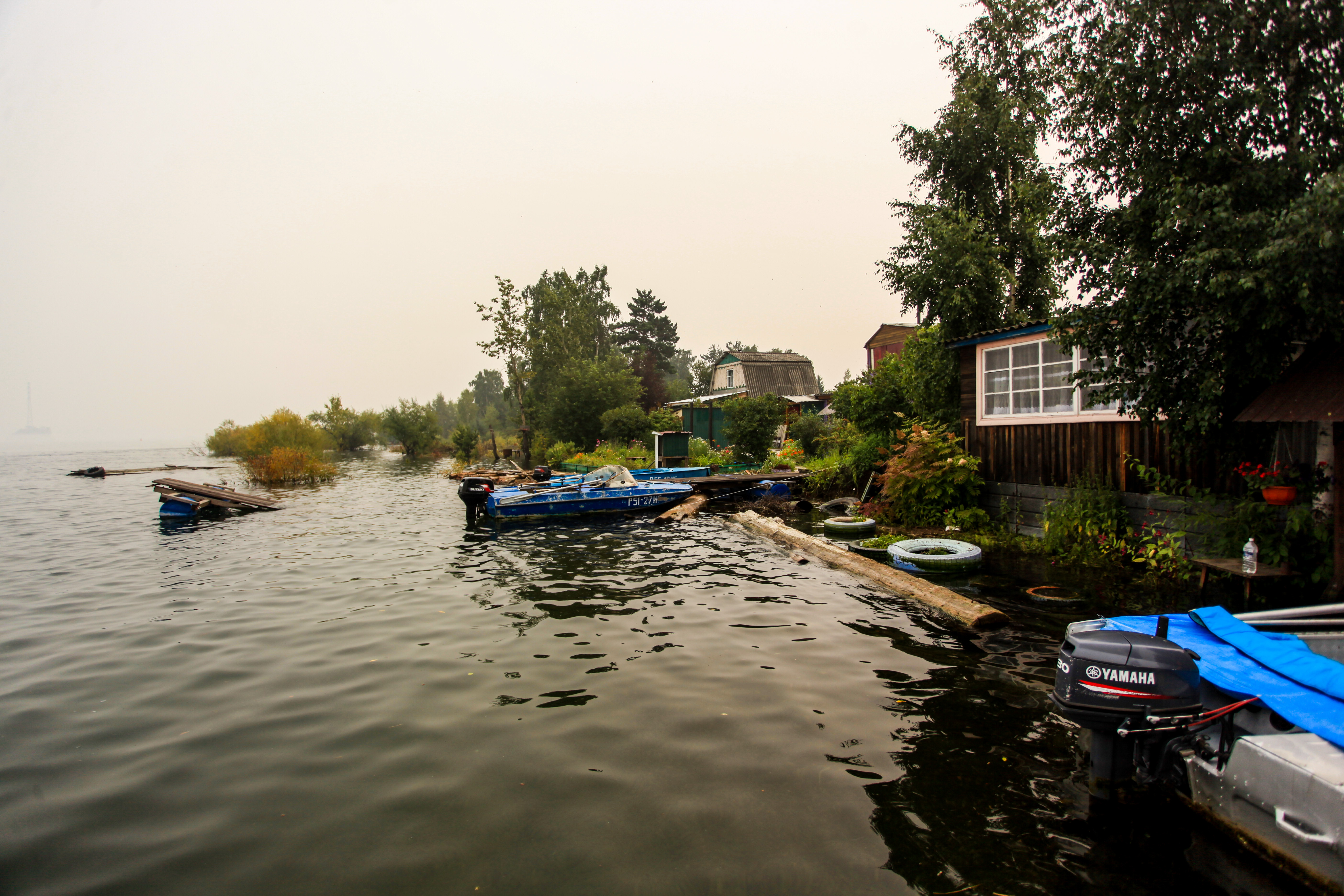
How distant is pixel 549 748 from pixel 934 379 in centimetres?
1235

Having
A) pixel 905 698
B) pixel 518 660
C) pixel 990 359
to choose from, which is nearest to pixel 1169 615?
pixel 905 698

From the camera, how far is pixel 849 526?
13.6 meters

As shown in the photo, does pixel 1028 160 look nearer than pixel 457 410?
Yes

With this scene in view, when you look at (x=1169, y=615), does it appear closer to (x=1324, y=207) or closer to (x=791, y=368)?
(x=1324, y=207)

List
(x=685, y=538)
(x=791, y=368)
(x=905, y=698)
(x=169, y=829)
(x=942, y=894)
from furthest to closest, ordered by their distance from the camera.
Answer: (x=791, y=368)
(x=685, y=538)
(x=905, y=698)
(x=169, y=829)
(x=942, y=894)

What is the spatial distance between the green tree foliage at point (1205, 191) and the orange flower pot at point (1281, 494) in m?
0.88

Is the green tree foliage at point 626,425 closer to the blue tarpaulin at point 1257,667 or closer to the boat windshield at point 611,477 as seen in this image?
the boat windshield at point 611,477

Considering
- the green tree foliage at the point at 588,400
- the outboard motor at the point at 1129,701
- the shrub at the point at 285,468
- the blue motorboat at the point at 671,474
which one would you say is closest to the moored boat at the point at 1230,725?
the outboard motor at the point at 1129,701

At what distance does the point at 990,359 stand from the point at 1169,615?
350 inches

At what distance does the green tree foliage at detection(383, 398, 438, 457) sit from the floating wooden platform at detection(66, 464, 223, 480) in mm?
12268

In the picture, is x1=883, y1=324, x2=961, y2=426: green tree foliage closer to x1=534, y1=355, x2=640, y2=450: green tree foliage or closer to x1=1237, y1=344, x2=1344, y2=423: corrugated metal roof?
x1=1237, y1=344, x2=1344, y2=423: corrugated metal roof

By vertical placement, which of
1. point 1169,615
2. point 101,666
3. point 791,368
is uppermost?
point 791,368

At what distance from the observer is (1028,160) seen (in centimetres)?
1744

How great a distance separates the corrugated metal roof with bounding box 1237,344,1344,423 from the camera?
6.16m
